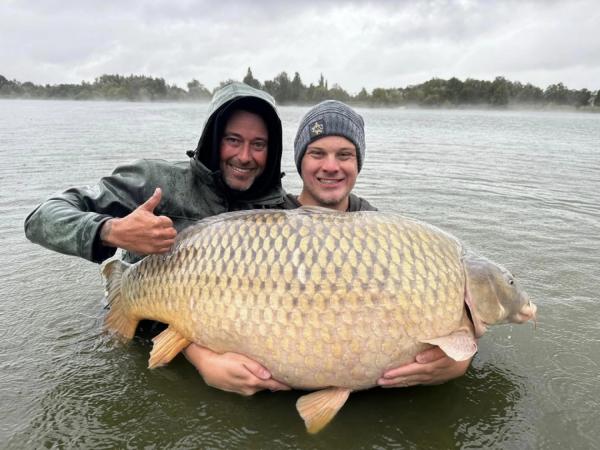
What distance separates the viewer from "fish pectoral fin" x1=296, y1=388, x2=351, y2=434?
1.85m

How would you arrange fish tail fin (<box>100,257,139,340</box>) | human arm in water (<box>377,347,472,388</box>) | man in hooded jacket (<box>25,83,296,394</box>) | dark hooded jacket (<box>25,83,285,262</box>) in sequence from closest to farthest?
1. human arm in water (<box>377,347,472,388</box>)
2. man in hooded jacket (<box>25,83,296,394</box>)
3. dark hooded jacket (<box>25,83,285,262</box>)
4. fish tail fin (<box>100,257,139,340</box>)

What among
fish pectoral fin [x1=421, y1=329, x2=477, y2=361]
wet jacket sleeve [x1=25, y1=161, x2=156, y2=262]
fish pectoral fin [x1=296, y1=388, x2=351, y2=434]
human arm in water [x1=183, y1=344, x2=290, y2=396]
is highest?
wet jacket sleeve [x1=25, y1=161, x2=156, y2=262]

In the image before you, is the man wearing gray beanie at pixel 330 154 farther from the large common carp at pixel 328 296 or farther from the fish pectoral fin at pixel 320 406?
the fish pectoral fin at pixel 320 406

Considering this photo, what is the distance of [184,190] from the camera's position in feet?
8.91

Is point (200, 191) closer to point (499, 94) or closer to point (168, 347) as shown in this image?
point (168, 347)

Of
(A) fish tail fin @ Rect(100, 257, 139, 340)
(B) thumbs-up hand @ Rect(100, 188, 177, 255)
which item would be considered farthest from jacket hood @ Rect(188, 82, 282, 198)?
(B) thumbs-up hand @ Rect(100, 188, 177, 255)

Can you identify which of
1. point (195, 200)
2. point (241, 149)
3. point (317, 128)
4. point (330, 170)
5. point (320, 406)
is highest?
point (317, 128)

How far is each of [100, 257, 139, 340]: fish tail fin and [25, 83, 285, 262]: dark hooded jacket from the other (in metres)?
0.18

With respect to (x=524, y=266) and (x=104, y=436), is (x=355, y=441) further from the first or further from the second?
(x=524, y=266)

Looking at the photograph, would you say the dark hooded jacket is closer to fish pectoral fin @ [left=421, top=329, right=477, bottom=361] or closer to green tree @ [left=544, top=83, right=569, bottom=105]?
fish pectoral fin @ [left=421, top=329, right=477, bottom=361]

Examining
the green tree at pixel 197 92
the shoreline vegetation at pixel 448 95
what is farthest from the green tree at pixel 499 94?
the green tree at pixel 197 92

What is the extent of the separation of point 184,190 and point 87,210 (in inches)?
Answer: 20.5

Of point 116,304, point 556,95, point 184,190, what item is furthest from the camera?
point 556,95

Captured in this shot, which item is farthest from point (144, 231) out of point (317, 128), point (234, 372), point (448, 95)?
point (448, 95)
